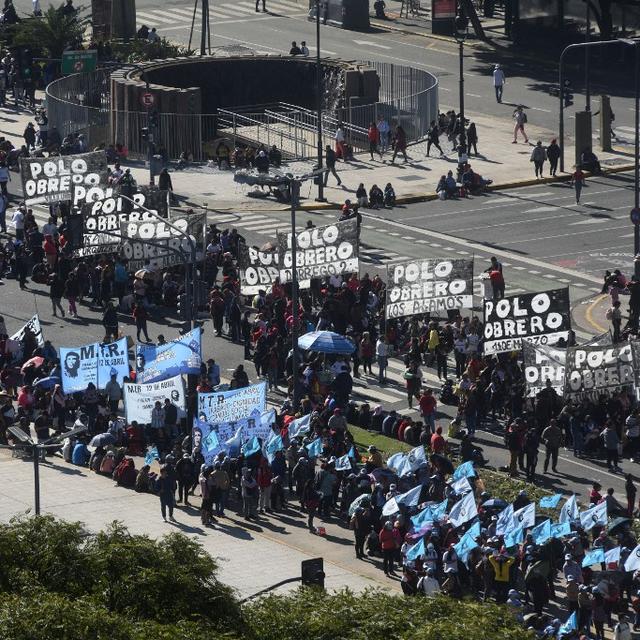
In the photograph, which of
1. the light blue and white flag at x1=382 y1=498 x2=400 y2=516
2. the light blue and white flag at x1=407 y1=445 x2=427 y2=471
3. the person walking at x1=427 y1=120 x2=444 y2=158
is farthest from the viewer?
the person walking at x1=427 y1=120 x2=444 y2=158

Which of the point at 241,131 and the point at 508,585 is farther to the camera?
the point at 241,131

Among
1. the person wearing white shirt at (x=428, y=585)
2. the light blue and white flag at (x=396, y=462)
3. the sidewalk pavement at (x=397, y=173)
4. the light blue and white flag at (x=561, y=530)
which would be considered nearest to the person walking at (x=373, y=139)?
the sidewalk pavement at (x=397, y=173)

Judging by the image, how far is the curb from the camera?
7238 cm

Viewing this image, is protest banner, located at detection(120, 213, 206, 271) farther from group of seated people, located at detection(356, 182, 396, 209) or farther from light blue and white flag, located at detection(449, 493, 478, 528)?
light blue and white flag, located at detection(449, 493, 478, 528)

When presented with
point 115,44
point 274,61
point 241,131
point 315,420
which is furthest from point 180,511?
point 115,44

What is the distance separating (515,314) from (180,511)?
1045 cm

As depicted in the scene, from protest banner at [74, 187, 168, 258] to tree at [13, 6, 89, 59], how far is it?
27.9 meters

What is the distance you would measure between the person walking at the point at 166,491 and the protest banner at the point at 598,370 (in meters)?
9.91

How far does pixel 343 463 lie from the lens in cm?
4584

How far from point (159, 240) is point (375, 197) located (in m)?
14.0

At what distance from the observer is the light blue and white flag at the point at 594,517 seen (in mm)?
41906

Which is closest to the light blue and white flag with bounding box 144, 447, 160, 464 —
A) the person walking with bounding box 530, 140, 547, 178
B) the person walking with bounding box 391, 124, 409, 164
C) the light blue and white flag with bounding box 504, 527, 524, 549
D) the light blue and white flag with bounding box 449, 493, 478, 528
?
the light blue and white flag with bounding box 449, 493, 478, 528

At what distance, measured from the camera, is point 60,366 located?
172ft

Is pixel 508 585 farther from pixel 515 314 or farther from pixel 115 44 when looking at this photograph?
pixel 115 44
